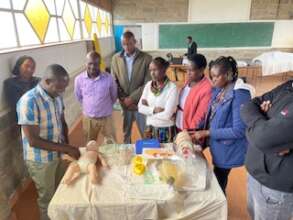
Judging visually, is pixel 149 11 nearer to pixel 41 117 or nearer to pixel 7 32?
pixel 7 32

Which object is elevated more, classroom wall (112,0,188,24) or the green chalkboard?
classroom wall (112,0,188,24)

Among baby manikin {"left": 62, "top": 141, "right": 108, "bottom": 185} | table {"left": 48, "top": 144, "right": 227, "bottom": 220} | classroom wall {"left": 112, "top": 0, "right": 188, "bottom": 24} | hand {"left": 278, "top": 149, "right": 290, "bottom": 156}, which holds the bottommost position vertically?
table {"left": 48, "top": 144, "right": 227, "bottom": 220}

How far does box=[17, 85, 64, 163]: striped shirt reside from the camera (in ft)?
4.41

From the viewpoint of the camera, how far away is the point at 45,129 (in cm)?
146

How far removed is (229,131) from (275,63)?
19.1 feet

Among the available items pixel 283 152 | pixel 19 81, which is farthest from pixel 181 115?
pixel 19 81

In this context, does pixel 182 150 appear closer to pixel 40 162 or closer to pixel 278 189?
pixel 278 189

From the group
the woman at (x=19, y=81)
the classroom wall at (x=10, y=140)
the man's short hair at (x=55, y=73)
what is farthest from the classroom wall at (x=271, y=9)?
the man's short hair at (x=55, y=73)

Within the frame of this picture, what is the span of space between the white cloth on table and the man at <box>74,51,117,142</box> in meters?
5.07

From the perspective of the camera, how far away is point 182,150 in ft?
4.25

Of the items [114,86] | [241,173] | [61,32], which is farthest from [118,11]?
[241,173]

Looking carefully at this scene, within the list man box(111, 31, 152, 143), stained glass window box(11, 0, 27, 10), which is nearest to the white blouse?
man box(111, 31, 152, 143)

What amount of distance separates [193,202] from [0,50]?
1.91 m

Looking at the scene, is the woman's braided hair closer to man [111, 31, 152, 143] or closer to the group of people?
the group of people
